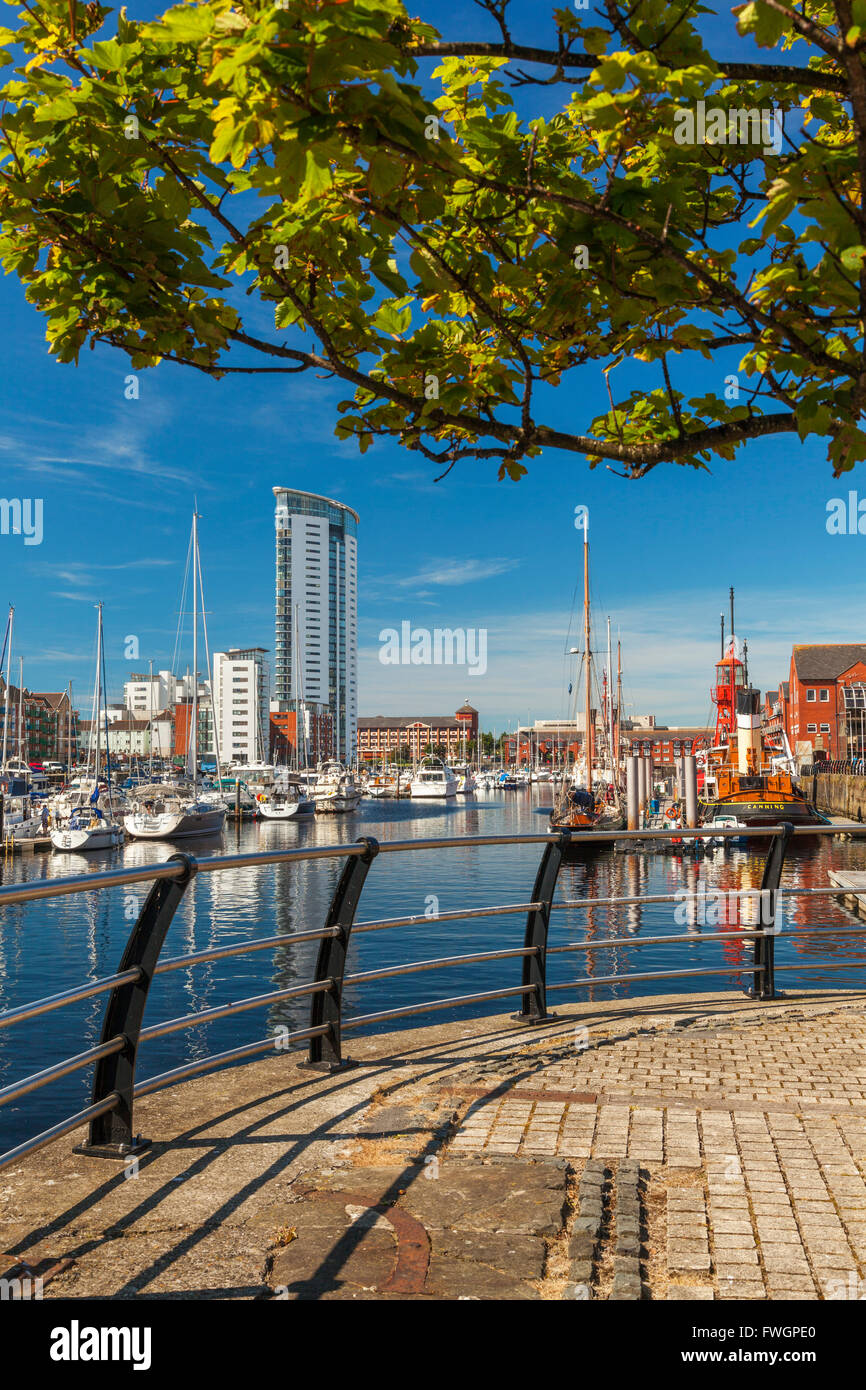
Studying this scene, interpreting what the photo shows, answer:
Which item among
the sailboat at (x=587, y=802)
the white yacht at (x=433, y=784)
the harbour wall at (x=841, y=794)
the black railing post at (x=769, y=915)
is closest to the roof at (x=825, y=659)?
the harbour wall at (x=841, y=794)

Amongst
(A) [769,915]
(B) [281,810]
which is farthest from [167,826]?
(A) [769,915]

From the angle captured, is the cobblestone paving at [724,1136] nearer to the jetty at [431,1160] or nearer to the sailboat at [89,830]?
the jetty at [431,1160]

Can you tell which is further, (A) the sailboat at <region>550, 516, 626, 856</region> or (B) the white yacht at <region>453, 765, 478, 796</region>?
(B) the white yacht at <region>453, 765, 478, 796</region>

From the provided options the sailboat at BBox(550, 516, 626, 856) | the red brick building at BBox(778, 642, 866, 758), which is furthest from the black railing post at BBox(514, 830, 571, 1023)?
the red brick building at BBox(778, 642, 866, 758)

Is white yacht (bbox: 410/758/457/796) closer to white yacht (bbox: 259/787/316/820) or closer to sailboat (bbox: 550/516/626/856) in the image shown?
white yacht (bbox: 259/787/316/820)

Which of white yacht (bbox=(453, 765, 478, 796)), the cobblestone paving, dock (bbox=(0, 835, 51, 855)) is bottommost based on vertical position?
white yacht (bbox=(453, 765, 478, 796))

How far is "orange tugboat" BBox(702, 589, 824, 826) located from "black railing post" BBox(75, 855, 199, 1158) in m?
36.0

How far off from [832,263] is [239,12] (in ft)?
7.23

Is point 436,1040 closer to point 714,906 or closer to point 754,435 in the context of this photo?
point 754,435

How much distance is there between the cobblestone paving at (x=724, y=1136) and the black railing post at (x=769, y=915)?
0.77m

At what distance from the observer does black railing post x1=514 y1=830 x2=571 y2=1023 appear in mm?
6484

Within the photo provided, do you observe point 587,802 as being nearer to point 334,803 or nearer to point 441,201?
point 441,201

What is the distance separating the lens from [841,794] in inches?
2457

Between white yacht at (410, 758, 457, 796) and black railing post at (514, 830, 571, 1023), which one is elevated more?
black railing post at (514, 830, 571, 1023)
